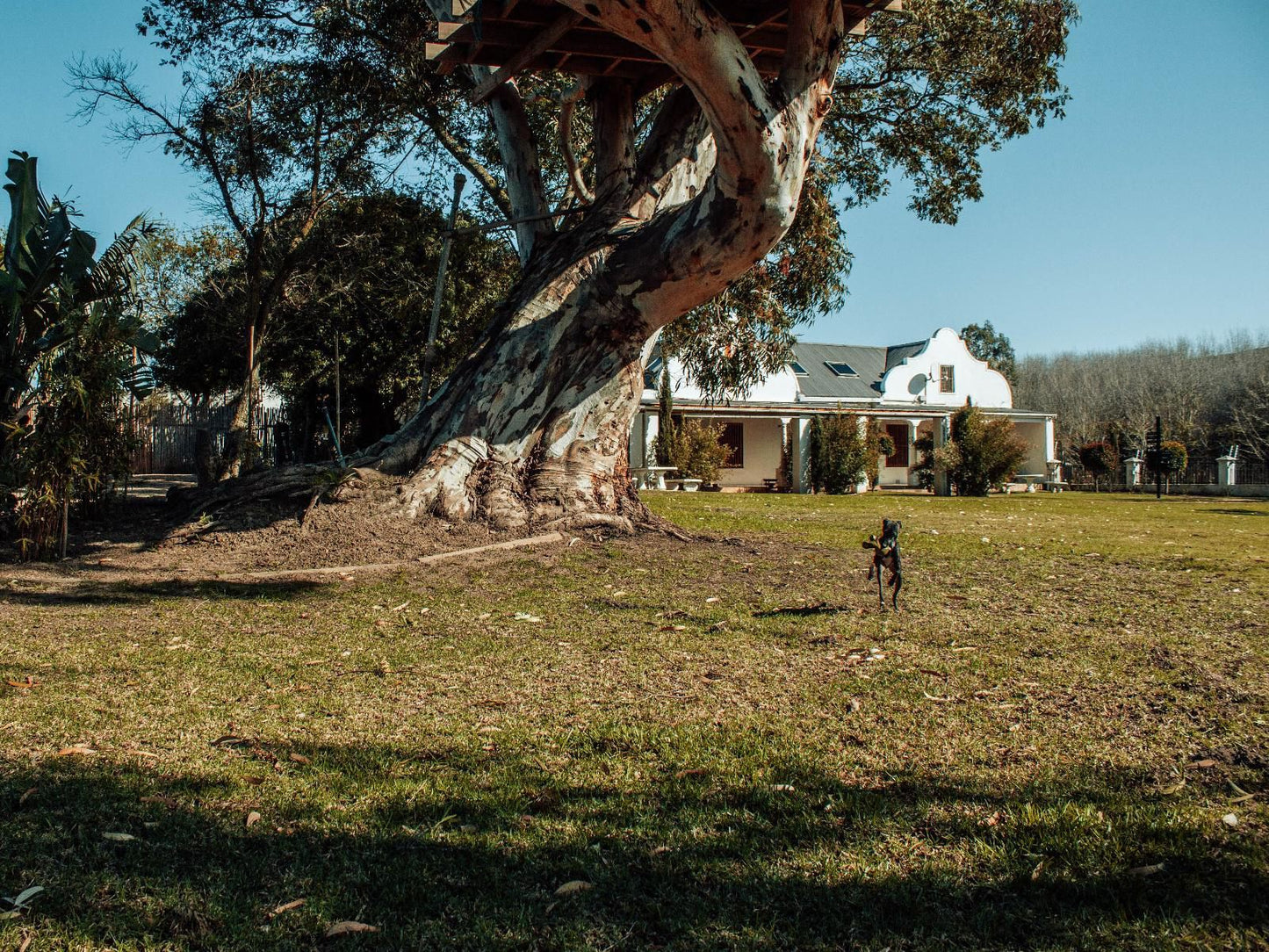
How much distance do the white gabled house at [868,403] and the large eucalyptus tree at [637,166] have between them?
1454cm

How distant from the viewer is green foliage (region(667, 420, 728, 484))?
85.9 feet

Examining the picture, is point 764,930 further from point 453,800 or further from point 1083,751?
point 1083,751

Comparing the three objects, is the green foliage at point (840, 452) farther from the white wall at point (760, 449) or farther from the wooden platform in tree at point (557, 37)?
the wooden platform in tree at point (557, 37)

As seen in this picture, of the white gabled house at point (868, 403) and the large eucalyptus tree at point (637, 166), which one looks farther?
the white gabled house at point (868, 403)

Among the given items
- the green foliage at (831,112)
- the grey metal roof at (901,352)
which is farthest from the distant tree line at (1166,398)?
the green foliage at (831,112)

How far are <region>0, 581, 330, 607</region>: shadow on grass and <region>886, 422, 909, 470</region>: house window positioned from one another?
3031 cm

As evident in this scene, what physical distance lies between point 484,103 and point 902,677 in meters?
8.22

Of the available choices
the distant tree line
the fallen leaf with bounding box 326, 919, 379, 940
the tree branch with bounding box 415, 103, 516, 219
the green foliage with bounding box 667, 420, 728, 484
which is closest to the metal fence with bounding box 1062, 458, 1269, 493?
the distant tree line

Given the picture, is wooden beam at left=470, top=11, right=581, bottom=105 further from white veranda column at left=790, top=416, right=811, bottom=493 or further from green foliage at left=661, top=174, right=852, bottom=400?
white veranda column at left=790, top=416, right=811, bottom=493

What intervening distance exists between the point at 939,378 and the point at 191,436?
25.6m

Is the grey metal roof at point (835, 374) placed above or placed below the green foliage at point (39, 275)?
above

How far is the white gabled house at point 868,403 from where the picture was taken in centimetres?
2925

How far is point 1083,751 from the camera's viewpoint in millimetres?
3436

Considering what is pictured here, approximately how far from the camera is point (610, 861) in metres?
2.55
